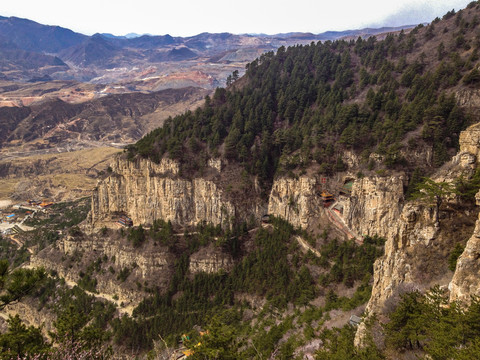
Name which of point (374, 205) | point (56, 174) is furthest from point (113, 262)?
point (56, 174)

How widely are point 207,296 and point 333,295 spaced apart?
826 inches

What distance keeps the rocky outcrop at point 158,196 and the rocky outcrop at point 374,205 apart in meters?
21.1

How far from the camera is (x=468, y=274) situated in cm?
1627

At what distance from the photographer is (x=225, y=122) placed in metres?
62.2

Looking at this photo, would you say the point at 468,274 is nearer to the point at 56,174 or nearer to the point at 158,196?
the point at 158,196

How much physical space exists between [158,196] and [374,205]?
38389 millimetres

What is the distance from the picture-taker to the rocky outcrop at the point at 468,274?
15961 millimetres

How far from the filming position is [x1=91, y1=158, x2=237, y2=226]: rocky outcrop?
54.9m

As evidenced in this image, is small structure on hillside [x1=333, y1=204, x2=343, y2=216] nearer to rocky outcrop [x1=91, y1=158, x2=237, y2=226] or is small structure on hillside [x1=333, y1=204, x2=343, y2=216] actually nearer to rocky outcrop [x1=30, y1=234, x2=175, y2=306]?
rocky outcrop [x1=91, y1=158, x2=237, y2=226]

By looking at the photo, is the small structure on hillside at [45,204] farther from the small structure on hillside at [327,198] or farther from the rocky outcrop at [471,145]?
the rocky outcrop at [471,145]

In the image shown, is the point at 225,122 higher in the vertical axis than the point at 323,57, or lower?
lower

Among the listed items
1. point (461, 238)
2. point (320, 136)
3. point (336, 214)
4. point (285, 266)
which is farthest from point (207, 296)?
point (461, 238)

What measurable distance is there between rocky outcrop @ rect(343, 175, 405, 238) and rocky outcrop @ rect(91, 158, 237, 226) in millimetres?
21121

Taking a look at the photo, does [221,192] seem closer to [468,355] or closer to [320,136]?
[320,136]
